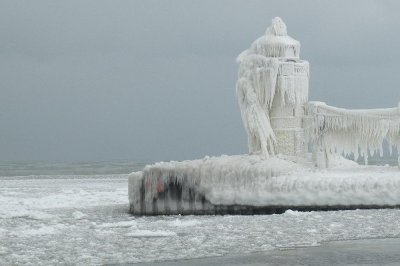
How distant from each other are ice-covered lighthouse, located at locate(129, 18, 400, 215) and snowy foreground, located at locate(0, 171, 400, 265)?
690mm

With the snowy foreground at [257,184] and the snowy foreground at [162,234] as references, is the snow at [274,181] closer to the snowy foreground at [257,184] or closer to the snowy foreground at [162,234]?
the snowy foreground at [257,184]

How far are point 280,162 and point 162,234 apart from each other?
6282 millimetres

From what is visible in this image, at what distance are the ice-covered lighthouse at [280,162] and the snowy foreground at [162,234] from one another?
69cm

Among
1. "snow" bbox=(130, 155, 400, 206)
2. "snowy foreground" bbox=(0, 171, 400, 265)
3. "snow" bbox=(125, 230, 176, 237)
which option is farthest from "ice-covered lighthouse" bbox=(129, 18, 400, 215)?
"snow" bbox=(125, 230, 176, 237)

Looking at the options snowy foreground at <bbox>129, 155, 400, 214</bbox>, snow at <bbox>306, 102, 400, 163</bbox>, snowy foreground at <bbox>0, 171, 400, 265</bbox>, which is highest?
snow at <bbox>306, 102, 400, 163</bbox>

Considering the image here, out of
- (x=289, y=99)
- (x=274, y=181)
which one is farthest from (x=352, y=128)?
(x=274, y=181)

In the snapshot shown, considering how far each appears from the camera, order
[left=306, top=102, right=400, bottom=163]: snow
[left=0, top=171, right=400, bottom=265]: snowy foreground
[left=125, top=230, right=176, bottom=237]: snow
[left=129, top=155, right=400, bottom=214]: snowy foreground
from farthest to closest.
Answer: [left=306, top=102, right=400, bottom=163]: snow < [left=129, top=155, right=400, bottom=214]: snowy foreground < [left=125, top=230, right=176, bottom=237]: snow < [left=0, top=171, right=400, bottom=265]: snowy foreground

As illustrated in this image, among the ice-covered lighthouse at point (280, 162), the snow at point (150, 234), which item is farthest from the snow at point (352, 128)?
the snow at point (150, 234)

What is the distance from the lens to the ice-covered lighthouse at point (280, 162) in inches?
789

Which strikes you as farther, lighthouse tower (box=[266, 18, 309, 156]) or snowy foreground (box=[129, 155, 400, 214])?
lighthouse tower (box=[266, 18, 309, 156])

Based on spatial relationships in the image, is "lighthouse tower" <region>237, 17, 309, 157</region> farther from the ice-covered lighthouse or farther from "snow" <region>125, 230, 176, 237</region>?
"snow" <region>125, 230, 176, 237</region>

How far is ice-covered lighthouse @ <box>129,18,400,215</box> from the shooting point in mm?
20047

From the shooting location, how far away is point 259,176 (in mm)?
20547

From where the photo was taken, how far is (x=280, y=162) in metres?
21.2
